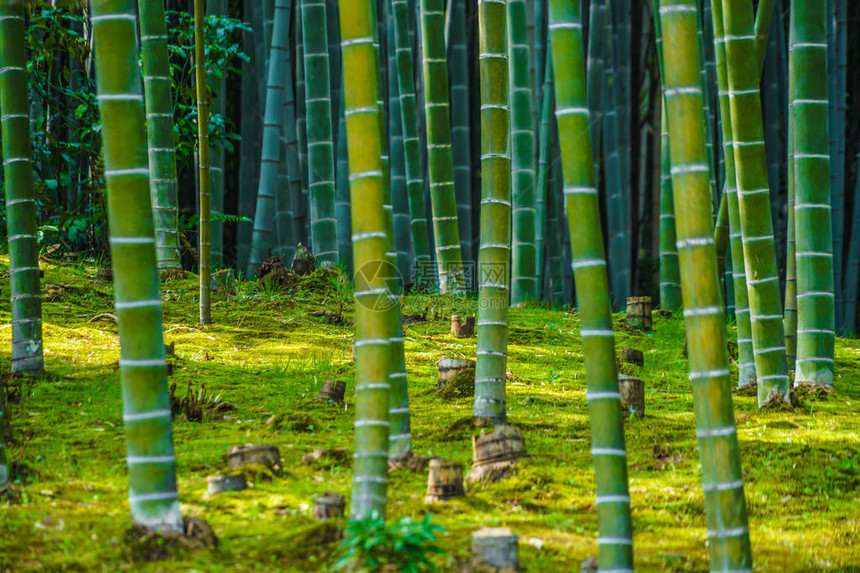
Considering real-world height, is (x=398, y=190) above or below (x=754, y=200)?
above

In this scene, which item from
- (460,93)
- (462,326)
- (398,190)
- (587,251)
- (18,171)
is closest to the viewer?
(587,251)

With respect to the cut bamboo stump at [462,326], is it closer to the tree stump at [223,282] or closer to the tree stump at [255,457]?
the tree stump at [223,282]

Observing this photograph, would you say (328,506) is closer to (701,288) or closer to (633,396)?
(701,288)

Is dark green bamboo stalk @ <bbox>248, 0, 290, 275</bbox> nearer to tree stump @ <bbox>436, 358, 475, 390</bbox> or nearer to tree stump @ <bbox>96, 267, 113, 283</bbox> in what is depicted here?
tree stump @ <bbox>96, 267, 113, 283</bbox>

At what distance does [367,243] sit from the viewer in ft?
5.53

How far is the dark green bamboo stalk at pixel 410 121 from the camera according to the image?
4.84 meters

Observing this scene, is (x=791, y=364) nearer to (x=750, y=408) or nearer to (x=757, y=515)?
(x=750, y=408)

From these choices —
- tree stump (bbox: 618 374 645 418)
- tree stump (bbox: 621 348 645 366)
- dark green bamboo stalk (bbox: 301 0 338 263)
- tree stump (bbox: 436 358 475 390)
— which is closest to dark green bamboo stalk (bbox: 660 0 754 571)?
tree stump (bbox: 618 374 645 418)

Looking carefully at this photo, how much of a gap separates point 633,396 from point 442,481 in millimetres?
1092

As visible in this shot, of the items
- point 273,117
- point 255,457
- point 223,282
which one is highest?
point 273,117

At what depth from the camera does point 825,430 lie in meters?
2.75

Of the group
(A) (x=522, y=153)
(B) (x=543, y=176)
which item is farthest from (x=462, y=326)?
(B) (x=543, y=176)

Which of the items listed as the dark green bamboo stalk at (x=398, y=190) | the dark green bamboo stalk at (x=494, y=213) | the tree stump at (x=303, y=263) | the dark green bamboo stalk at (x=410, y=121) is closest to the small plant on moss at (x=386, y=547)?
the dark green bamboo stalk at (x=494, y=213)

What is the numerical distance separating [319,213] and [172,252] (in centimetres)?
78
